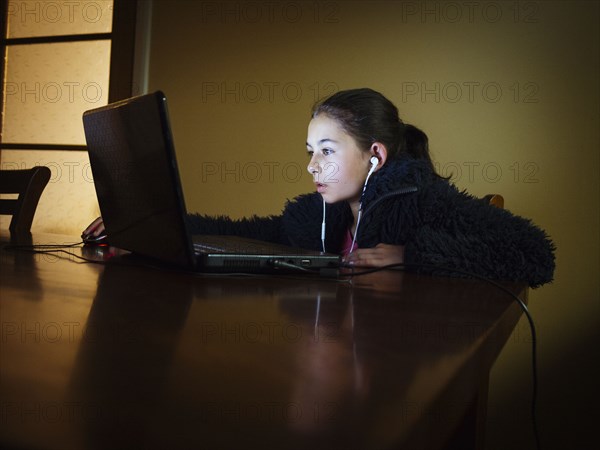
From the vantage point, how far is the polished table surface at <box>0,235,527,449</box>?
185mm

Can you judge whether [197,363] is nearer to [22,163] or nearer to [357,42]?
[357,42]

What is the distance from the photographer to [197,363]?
0.86ft

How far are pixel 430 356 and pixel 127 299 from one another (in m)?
0.24

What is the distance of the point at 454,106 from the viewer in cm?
210

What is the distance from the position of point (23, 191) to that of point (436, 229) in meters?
1.14

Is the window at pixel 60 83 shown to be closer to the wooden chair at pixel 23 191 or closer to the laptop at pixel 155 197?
Result: the wooden chair at pixel 23 191

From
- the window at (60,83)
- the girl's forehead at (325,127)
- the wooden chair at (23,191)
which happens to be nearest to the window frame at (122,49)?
the window at (60,83)

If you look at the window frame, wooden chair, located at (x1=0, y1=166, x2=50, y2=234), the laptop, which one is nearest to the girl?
the laptop

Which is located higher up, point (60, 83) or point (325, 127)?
point (60, 83)

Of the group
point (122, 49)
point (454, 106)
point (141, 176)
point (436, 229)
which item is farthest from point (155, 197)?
point (122, 49)

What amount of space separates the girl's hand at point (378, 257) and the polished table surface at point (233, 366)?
410 mm

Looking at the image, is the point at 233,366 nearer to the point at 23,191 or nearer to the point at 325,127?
the point at 325,127

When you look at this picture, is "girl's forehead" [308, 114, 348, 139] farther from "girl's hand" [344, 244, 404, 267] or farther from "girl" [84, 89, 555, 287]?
"girl's hand" [344, 244, 404, 267]

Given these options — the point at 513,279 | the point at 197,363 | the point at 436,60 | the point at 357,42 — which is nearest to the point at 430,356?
the point at 197,363
